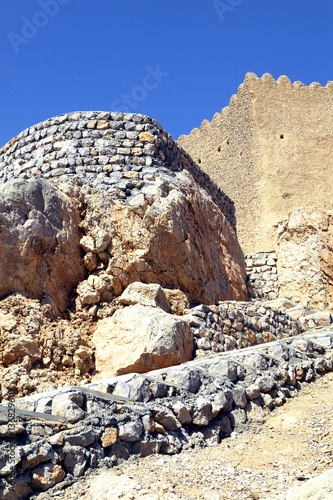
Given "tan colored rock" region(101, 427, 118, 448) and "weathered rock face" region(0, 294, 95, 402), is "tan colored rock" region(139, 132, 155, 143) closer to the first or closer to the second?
"weathered rock face" region(0, 294, 95, 402)

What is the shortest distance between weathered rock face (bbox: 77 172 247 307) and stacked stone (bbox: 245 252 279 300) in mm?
2909

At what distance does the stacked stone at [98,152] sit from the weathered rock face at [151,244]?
291mm

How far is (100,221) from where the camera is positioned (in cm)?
590

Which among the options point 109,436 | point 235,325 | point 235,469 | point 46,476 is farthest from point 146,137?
point 46,476

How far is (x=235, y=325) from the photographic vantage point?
6.20 meters

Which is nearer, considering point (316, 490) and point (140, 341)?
point (316, 490)

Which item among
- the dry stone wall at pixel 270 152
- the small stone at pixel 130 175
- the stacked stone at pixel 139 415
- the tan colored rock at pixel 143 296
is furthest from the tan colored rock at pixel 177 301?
the dry stone wall at pixel 270 152

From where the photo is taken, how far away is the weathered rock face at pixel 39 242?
4.91 meters

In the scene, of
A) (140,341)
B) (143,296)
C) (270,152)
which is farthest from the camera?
(270,152)

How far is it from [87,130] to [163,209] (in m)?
1.78

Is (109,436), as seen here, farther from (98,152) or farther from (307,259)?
(307,259)

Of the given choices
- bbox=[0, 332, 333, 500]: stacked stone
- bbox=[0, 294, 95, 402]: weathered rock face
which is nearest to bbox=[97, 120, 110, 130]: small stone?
bbox=[0, 294, 95, 402]: weathered rock face

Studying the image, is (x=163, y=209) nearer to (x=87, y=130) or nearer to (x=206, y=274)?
(x=206, y=274)

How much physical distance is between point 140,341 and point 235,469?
6.35 feet
